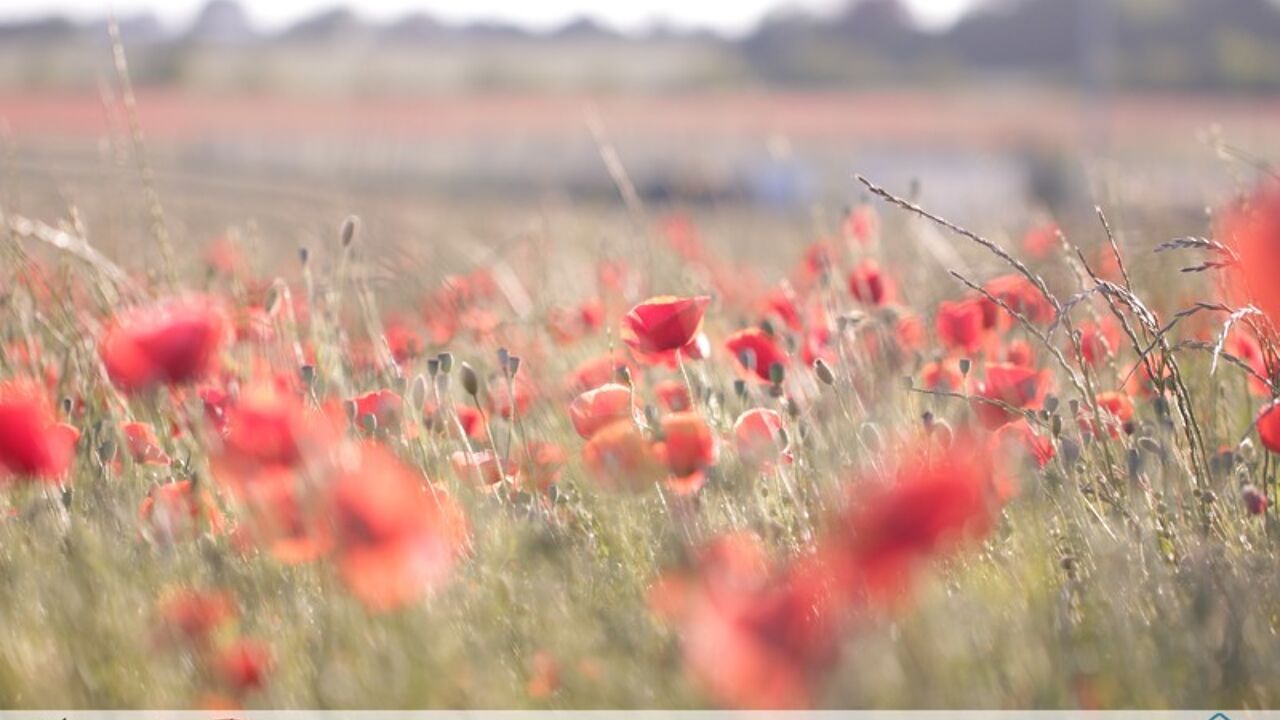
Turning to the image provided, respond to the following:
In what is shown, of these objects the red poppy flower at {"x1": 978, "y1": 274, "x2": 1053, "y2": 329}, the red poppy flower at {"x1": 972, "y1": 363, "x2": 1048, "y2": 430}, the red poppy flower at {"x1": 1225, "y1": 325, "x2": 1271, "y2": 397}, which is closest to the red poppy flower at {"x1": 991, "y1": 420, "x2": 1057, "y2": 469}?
the red poppy flower at {"x1": 972, "y1": 363, "x2": 1048, "y2": 430}

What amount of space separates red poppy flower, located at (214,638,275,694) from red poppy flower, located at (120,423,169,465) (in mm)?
651

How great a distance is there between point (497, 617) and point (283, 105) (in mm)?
30431

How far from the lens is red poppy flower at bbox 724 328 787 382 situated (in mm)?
2135

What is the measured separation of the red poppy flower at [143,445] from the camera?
6.86 feet

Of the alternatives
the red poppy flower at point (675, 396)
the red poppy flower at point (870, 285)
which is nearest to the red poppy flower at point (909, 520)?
the red poppy flower at point (675, 396)

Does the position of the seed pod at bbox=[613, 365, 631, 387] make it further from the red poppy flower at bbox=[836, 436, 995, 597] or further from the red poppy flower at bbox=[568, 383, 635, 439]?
the red poppy flower at bbox=[836, 436, 995, 597]

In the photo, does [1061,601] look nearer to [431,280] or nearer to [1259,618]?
[1259,618]

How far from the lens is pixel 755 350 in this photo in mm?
2189

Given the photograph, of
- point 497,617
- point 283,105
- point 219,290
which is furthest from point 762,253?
point 283,105

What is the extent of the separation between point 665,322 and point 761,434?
19 centimetres

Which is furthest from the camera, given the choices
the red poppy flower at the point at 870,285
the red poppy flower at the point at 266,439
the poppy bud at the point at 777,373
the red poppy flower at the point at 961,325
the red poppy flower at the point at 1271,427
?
the red poppy flower at the point at 870,285

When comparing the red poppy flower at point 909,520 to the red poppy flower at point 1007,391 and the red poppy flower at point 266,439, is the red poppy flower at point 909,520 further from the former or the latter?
the red poppy flower at point 1007,391

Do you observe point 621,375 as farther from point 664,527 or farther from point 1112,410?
point 1112,410

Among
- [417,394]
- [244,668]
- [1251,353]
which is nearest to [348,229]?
[417,394]
